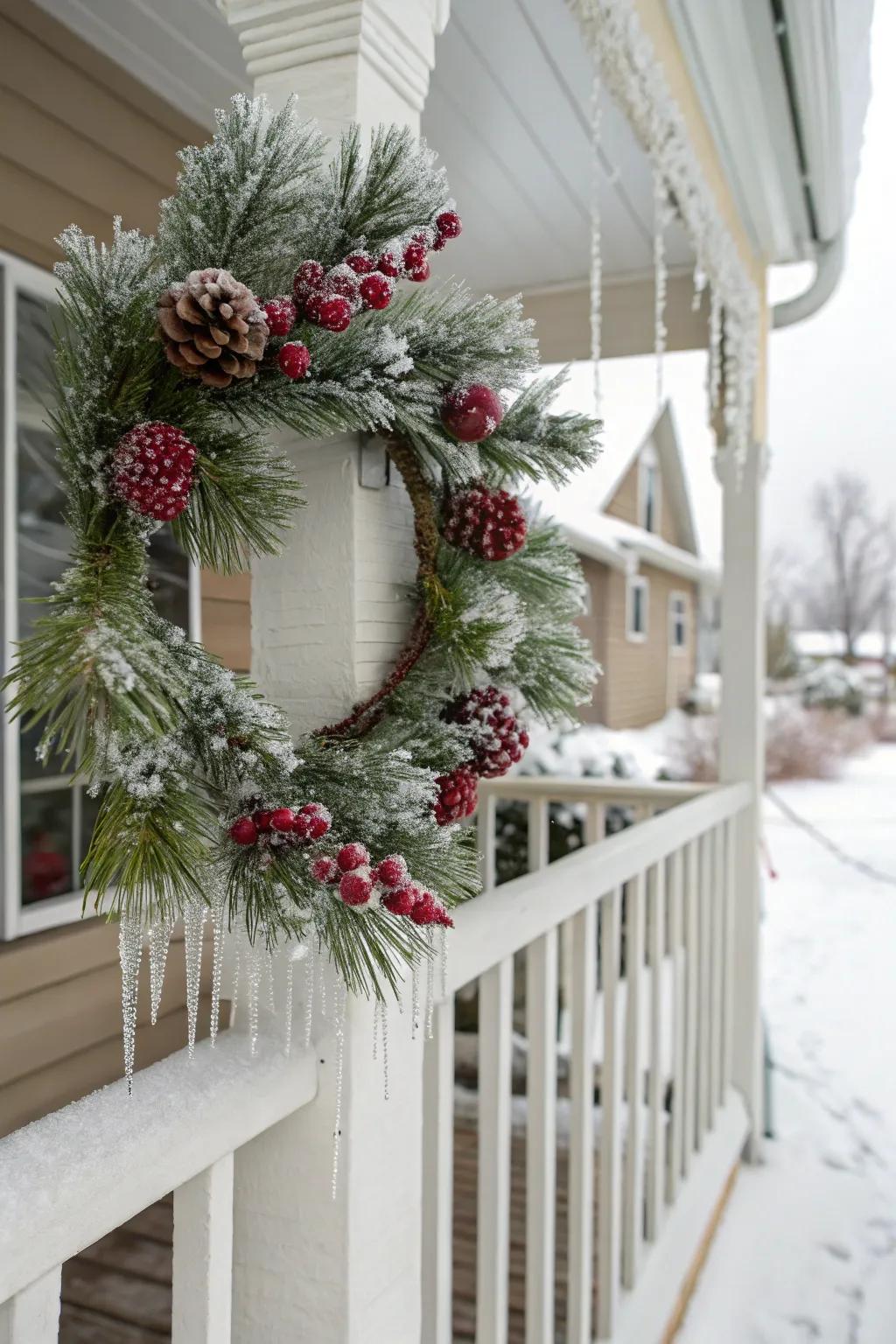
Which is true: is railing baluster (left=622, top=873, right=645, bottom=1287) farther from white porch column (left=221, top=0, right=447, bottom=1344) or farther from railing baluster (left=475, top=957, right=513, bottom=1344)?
white porch column (left=221, top=0, right=447, bottom=1344)

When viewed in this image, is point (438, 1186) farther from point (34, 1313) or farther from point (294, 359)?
point (294, 359)

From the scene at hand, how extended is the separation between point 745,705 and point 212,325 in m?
2.65

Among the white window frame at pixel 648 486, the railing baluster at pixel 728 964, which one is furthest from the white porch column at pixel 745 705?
the white window frame at pixel 648 486

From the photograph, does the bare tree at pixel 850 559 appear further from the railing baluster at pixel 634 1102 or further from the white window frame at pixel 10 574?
the white window frame at pixel 10 574

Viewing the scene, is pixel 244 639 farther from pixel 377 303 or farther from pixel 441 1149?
pixel 377 303

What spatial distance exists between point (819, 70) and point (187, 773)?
83.8 inches

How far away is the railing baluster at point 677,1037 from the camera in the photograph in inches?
90.8

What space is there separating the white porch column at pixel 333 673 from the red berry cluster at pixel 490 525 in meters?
0.09

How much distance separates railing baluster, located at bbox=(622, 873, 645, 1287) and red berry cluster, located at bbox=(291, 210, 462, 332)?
54.5 inches

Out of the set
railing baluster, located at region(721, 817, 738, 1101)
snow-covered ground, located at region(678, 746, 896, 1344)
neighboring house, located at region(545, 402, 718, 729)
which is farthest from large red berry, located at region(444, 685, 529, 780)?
neighboring house, located at region(545, 402, 718, 729)

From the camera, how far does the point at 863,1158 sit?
3.03 metres

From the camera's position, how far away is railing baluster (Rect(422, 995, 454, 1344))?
1262mm

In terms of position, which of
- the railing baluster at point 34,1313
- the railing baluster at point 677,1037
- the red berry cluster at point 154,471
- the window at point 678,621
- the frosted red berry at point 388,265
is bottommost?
the railing baluster at point 677,1037

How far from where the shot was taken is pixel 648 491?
12.2 meters
